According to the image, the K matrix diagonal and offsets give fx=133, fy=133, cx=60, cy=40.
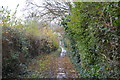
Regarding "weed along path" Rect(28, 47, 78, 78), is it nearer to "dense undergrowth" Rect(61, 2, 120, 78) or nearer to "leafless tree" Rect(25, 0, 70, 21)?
"dense undergrowth" Rect(61, 2, 120, 78)

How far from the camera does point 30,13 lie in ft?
26.1

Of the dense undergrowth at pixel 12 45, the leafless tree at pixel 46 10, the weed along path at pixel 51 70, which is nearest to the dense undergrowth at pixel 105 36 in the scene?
the weed along path at pixel 51 70

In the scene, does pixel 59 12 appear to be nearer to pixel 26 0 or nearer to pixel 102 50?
pixel 26 0

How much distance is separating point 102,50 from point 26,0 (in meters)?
6.19

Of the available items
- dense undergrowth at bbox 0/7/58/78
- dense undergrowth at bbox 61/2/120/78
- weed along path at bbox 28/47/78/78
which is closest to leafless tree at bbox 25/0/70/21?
dense undergrowth at bbox 0/7/58/78

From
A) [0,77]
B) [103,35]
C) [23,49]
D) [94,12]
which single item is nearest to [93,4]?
[94,12]

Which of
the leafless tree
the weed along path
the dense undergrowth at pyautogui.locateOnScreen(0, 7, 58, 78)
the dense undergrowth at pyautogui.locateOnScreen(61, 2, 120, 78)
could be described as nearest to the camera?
the dense undergrowth at pyautogui.locateOnScreen(61, 2, 120, 78)

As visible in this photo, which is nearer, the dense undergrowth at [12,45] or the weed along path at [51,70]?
the dense undergrowth at [12,45]

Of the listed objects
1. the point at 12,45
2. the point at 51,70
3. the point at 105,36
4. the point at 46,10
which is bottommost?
the point at 51,70

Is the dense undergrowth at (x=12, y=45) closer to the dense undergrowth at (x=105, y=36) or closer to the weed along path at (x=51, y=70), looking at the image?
the weed along path at (x=51, y=70)

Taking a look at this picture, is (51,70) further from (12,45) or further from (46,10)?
(46,10)

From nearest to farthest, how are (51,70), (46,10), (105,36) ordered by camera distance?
(105,36)
(51,70)
(46,10)

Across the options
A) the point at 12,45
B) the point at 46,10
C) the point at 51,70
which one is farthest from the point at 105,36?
the point at 46,10

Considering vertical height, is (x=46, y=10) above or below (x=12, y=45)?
above
